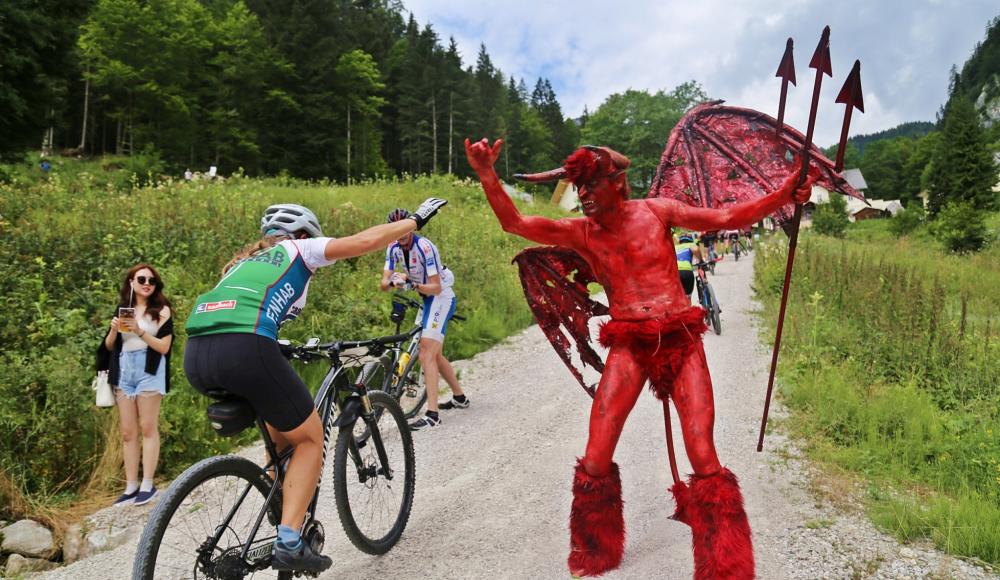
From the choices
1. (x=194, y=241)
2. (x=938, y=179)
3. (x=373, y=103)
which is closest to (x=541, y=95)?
(x=373, y=103)

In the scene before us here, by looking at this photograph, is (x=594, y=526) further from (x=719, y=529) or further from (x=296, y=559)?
(x=296, y=559)

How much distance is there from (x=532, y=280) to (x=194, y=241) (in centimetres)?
667

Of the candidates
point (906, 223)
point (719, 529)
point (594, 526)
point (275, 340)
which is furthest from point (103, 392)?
point (906, 223)

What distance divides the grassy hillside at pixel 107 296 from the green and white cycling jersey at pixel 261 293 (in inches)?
127

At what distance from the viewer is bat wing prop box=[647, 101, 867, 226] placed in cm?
381

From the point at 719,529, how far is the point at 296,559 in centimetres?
195

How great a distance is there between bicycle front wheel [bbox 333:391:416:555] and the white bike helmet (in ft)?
3.83

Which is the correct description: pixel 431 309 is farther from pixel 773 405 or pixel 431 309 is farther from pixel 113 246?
pixel 113 246

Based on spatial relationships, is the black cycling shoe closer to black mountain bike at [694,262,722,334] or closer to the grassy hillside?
the grassy hillside

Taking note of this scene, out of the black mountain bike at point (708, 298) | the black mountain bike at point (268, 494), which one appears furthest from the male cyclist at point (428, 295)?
the black mountain bike at point (708, 298)

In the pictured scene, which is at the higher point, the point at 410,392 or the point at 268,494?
the point at 268,494

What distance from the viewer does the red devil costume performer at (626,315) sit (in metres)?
3.12

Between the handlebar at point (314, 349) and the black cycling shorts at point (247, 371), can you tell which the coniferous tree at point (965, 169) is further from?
the black cycling shorts at point (247, 371)

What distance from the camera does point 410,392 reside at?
677 centimetres
